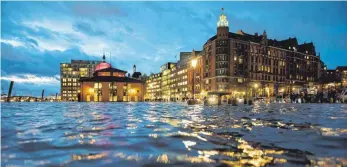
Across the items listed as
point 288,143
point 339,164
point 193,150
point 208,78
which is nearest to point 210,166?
point 193,150

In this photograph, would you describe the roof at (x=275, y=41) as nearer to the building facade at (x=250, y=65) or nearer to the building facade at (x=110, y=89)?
the building facade at (x=250, y=65)

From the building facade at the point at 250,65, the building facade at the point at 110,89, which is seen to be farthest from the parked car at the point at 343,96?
the building facade at the point at 110,89

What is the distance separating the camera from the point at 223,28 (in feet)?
384

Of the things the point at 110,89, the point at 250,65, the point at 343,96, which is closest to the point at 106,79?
the point at 110,89

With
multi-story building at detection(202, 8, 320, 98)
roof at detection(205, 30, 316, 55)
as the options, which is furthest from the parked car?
roof at detection(205, 30, 316, 55)

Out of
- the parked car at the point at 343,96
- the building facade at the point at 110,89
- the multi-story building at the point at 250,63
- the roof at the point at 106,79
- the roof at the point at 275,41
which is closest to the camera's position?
the parked car at the point at 343,96

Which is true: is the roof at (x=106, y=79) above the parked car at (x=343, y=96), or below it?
above

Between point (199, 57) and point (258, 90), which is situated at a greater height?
point (199, 57)

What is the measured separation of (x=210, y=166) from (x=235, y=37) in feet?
397

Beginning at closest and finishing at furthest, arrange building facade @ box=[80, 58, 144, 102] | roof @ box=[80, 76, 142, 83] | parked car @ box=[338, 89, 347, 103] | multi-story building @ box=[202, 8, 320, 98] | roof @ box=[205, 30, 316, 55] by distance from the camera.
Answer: parked car @ box=[338, 89, 347, 103] < roof @ box=[80, 76, 142, 83] < building facade @ box=[80, 58, 144, 102] < multi-story building @ box=[202, 8, 320, 98] < roof @ box=[205, 30, 316, 55]

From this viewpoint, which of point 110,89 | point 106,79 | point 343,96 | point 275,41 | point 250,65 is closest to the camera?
point 343,96

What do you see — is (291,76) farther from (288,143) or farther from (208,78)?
(288,143)

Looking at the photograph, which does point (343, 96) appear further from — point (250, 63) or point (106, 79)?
point (106, 79)

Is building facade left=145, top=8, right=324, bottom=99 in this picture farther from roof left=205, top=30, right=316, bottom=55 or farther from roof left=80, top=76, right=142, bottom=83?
roof left=80, top=76, right=142, bottom=83
